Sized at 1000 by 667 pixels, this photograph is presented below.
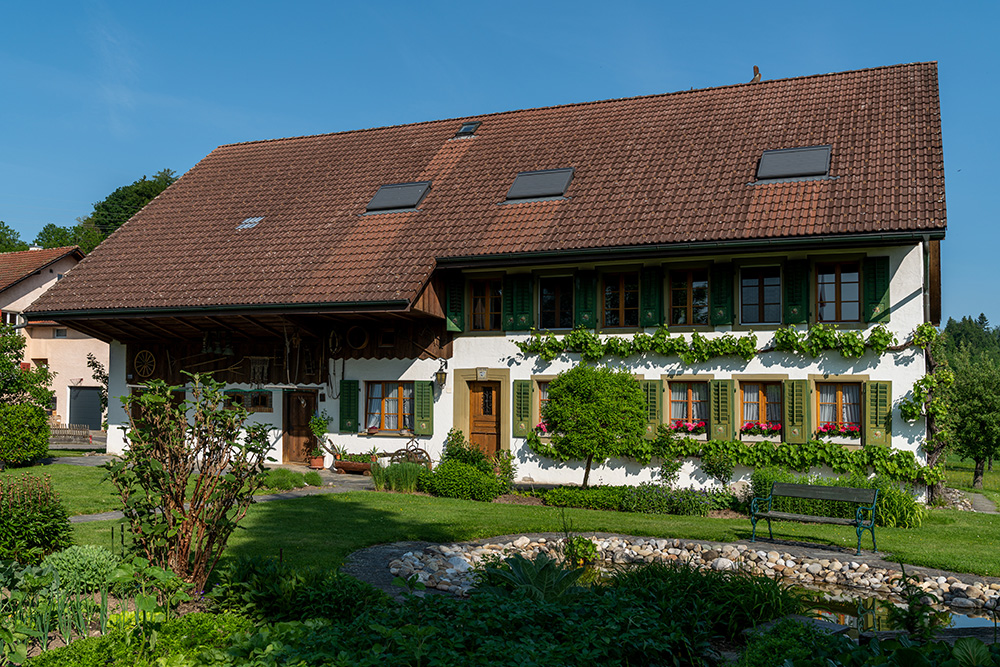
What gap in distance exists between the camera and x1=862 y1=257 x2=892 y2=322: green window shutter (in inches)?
620

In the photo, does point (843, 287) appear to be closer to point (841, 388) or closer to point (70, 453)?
point (841, 388)

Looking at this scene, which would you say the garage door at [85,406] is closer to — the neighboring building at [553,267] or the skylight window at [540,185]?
the neighboring building at [553,267]

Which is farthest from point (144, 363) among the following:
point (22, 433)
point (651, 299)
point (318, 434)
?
point (651, 299)

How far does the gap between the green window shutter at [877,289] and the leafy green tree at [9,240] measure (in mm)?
61328

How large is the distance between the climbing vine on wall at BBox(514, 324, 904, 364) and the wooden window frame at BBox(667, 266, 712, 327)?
0.34 metres

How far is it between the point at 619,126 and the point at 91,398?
26.7 meters

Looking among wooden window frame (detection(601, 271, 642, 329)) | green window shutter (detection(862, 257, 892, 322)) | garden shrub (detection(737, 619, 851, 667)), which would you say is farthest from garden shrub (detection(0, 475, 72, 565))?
green window shutter (detection(862, 257, 892, 322))

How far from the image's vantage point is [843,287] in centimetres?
1636

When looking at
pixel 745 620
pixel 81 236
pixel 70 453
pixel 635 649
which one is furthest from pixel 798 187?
pixel 81 236

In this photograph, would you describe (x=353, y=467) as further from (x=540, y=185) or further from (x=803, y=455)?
(x=803, y=455)

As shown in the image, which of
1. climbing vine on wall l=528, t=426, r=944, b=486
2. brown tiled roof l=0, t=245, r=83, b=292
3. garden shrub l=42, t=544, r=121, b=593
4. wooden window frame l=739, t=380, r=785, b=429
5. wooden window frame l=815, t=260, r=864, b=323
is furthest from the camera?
brown tiled roof l=0, t=245, r=83, b=292

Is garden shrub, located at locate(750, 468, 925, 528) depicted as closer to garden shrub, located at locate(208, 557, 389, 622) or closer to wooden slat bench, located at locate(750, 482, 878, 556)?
wooden slat bench, located at locate(750, 482, 878, 556)

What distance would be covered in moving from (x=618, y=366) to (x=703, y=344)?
1.88 m

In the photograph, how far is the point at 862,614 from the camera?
802cm
